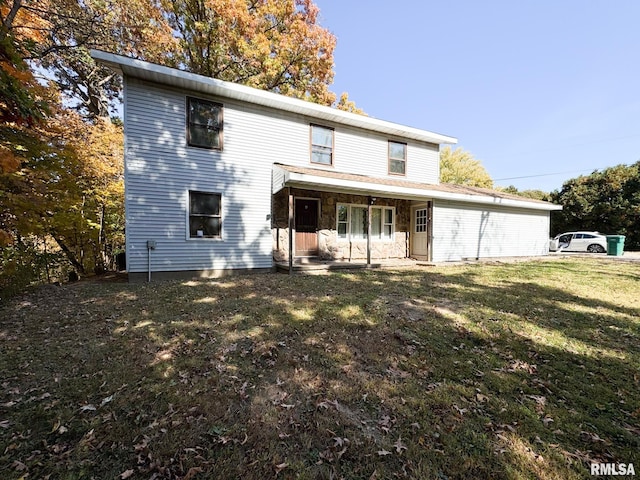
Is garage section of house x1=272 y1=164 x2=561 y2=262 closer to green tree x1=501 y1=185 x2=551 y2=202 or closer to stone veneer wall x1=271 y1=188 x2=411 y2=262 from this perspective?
stone veneer wall x1=271 y1=188 x2=411 y2=262

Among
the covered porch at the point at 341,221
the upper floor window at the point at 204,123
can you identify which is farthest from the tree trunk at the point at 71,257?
the covered porch at the point at 341,221

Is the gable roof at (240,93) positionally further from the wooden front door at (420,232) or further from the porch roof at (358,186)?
the wooden front door at (420,232)

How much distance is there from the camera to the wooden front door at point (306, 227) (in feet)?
35.2

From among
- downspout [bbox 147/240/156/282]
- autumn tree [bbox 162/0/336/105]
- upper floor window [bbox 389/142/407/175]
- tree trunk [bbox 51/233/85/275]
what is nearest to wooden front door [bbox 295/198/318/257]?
upper floor window [bbox 389/142/407/175]

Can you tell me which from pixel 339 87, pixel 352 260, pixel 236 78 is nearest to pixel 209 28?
pixel 236 78

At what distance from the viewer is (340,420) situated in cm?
260

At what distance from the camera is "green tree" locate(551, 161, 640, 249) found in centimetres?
2064

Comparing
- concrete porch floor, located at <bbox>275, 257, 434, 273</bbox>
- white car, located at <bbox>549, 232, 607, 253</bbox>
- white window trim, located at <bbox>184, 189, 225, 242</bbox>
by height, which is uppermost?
white window trim, located at <bbox>184, 189, 225, 242</bbox>

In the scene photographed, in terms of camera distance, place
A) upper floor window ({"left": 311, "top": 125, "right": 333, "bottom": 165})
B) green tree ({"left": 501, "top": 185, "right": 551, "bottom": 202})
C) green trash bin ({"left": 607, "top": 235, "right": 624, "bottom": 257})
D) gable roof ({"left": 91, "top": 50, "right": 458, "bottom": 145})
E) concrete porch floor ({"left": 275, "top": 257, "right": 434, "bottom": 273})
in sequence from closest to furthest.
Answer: gable roof ({"left": 91, "top": 50, "right": 458, "bottom": 145}) < concrete porch floor ({"left": 275, "top": 257, "right": 434, "bottom": 273}) < upper floor window ({"left": 311, "top": 125, "right": 333, "bottom": 165}) < green trash bin ({"left": 607, "top": 235, "right": 624, "bottom": 257}) < green tree ({"left": 501, "top": 185, "right": 551, "bottom": 202})

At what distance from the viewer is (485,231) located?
13.6m

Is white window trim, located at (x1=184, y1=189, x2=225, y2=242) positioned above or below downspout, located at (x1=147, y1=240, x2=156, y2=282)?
above

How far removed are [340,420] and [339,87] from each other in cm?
2017

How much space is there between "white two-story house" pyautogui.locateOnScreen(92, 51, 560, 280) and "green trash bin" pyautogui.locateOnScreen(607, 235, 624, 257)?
8.14m

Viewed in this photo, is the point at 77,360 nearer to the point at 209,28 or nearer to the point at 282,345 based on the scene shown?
the point at 282,345
